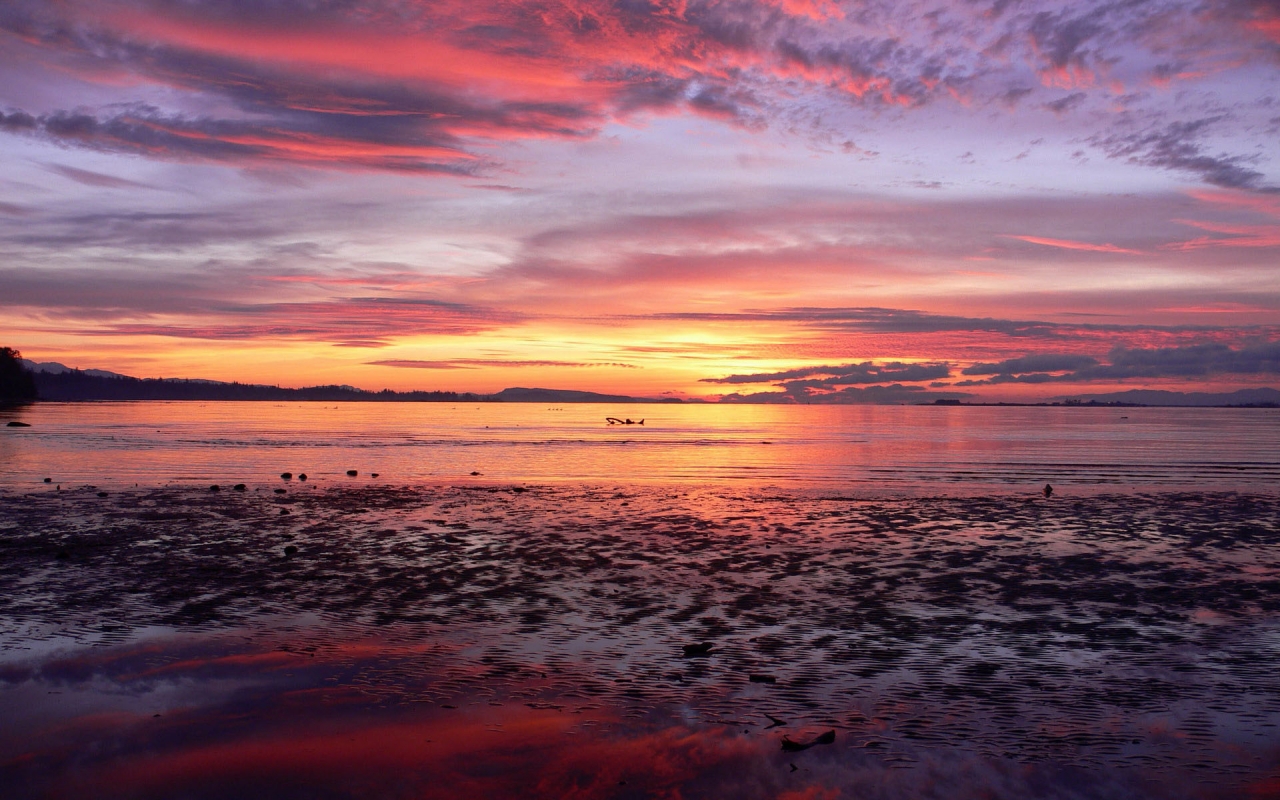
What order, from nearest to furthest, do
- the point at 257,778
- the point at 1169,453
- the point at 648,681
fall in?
the point at 257,778 → the point at 648,681 → the point at 1169,453

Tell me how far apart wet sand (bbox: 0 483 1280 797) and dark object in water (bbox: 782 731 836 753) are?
7 centimetres

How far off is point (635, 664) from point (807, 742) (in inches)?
116

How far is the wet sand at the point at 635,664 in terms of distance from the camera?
7602 mm

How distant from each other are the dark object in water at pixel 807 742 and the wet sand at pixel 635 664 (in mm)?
66

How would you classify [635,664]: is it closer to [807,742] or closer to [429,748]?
[807,742]

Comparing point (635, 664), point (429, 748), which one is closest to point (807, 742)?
point (635, 664)

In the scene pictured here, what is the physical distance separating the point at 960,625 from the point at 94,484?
32.8m

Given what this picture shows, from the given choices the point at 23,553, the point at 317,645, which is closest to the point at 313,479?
the point at 23,553

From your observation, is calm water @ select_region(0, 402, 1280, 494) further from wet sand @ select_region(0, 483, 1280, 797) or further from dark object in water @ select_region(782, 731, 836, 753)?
dark object in water @ select_region(782, 731, 836, 753)

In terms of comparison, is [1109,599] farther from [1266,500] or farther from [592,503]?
[1266,500]

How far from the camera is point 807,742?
322 inches

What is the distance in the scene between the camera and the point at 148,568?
16469 mm

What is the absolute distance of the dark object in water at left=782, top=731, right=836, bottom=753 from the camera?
7.96 metres

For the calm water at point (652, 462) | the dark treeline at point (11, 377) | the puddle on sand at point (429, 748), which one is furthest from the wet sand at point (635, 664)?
the dark treeline at point (11, 377)
